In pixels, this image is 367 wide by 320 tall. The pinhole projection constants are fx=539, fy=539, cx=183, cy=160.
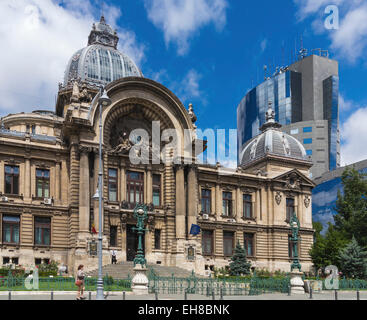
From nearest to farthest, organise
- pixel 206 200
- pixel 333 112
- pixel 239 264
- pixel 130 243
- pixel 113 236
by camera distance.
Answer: pixel 113 236, pixel 130 243, pixel 239 264, pixel 206 200, pixel 333 112

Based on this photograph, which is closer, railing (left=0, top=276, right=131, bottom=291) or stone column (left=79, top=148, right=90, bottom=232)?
railing (left=0, top=276, right=131, bottom=291)

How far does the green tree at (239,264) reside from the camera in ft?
177

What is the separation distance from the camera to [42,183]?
49.8 meters

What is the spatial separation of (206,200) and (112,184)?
40.2 ft

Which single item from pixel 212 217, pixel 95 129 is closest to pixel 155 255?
pixel 212 217

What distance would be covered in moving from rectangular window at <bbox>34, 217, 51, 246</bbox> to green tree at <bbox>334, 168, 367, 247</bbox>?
34.1 m

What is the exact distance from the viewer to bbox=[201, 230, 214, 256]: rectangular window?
5762 cm

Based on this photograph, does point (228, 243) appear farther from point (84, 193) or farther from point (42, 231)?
point (42, 231)

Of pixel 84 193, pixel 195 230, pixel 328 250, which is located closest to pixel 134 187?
pixel 84 193

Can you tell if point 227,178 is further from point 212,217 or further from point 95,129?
point 95,129

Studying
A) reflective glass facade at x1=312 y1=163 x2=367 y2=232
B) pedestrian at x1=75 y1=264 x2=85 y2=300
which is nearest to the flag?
pedestrian at x1=75 y1=264 x2=85 y2=300

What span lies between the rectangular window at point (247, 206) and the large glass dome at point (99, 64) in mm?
21003

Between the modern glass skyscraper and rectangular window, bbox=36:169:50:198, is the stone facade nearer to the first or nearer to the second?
rectangular window, bbox=36:169:50:198

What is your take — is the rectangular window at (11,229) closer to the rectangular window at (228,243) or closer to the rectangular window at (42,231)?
the rectangular window at (42,231)
